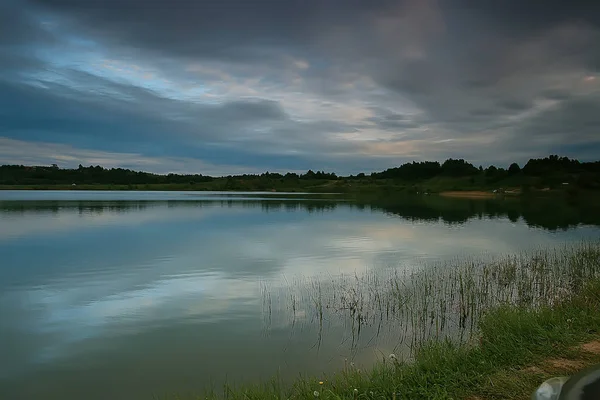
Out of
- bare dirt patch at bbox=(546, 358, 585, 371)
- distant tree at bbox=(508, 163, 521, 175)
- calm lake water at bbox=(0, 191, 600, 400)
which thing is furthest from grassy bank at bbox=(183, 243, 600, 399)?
distant tree at bbox=(508, 163, 521, 175)

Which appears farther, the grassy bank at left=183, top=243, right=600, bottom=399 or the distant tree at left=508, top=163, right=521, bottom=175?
the distant tree at left=508, top=163, right=521, bottom=175

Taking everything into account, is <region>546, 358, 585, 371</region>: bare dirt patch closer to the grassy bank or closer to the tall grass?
the grassy bank

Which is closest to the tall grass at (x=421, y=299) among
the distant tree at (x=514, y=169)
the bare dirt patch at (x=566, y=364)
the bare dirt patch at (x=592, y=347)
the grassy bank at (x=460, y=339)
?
the grassy bank at (x=460, y=339)

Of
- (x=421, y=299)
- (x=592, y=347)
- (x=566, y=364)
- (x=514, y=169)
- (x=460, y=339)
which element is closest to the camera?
(x=566, y=364)

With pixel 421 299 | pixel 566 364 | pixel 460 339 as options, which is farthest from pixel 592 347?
pixel 421 299

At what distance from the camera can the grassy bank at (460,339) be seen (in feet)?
18.0

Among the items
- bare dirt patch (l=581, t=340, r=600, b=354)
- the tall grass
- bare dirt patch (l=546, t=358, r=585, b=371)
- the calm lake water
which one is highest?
bare dirt patch (l=581, t=340, r=600, b=354)

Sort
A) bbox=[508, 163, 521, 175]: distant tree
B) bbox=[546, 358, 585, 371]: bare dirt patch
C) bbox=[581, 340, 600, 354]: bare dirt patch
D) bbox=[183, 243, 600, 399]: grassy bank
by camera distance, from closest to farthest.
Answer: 1. bbox=[183, 243, 600, 399]: grassy bank
2. bbox=[546, 358, 585, 371]: bare dirt patch
3. bbox=[581, 340, 600, 354]: bare dirt patch
4. bbox=[508, 163, 521, 175]: distant tree

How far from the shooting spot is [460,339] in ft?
29.6

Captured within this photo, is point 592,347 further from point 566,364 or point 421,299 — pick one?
point 421,299

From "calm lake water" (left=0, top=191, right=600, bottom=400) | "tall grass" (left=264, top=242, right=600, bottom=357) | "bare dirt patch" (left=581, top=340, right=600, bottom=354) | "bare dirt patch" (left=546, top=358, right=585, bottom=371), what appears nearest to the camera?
"bare dirt patch" (left=546, top=358, right=585, bottom=371)

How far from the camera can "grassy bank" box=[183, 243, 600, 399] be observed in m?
5.50

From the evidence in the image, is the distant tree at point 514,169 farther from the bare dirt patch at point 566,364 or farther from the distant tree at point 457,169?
the bare dirt patch at point 566,364

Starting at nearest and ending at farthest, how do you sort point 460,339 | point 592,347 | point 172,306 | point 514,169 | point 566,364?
point 566,364
point 592,347
point 460,339
point 172,306
point 514,169
